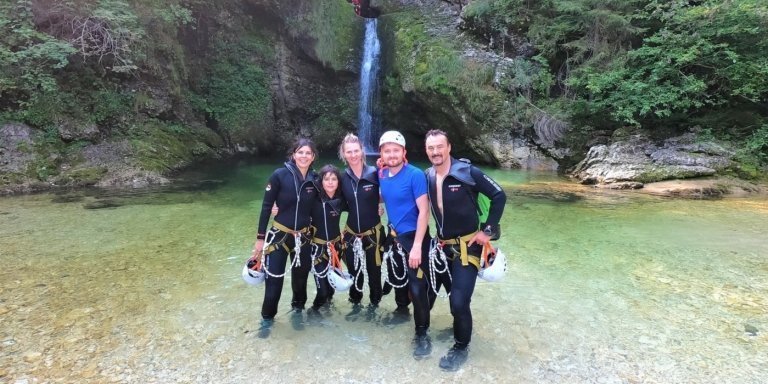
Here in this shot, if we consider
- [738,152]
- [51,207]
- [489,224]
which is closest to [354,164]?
[489,224]

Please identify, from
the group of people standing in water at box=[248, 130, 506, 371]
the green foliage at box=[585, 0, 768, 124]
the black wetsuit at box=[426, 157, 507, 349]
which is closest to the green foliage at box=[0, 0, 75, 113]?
the group of people standing in water at box=[248, 130, 506, 371]

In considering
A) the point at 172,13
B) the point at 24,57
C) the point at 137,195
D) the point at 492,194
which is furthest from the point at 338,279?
the point at 172,13

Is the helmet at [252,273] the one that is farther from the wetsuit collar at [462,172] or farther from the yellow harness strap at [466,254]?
the wetsuit collar at [462,172]

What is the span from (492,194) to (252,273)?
2.07m

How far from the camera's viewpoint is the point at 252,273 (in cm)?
379

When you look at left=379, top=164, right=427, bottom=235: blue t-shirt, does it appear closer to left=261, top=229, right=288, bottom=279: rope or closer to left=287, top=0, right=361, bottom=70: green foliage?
left=261, top=229, right=288, bottom=279: rope

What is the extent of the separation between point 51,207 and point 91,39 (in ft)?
18.0

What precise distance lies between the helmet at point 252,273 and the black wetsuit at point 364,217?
2.43 feet

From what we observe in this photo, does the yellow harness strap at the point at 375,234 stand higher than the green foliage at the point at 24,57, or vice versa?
the green foliage at the point at 24,57

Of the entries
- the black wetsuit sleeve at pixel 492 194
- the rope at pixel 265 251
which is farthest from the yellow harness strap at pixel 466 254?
the rope at pixel 265 251

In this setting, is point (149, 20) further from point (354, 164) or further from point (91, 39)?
point (354, 164)

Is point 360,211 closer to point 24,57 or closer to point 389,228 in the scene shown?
point 389,228

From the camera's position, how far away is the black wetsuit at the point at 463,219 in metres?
3.24

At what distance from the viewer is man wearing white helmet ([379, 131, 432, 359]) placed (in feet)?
11.3
